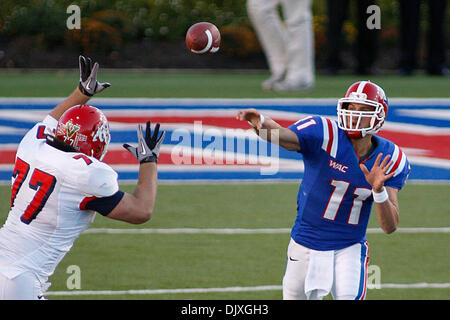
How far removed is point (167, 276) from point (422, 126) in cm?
521

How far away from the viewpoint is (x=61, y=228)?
4434mm

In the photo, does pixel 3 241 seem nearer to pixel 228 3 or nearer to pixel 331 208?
pixel 331 208

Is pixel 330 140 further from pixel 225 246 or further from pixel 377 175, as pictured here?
pixel 225 246

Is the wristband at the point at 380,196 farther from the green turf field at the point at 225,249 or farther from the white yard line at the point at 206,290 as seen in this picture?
the white yard line at the point at 206,290

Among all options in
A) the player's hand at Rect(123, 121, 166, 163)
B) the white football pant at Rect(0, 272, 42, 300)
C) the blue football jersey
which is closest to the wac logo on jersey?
the blue football jersey

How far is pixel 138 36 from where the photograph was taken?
1706 cm

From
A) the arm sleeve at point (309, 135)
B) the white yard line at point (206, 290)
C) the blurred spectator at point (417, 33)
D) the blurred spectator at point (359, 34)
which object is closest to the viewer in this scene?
the arm sleeve at point (309, 135)

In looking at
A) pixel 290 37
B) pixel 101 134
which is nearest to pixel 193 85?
pixel 290 37

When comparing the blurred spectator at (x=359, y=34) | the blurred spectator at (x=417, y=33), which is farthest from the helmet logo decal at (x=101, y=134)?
the blurred spectator at (x=417, y=33)

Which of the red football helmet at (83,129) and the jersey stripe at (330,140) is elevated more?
the red football helmet at (83,129)

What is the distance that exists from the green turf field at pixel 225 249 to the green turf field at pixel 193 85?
5.94 ft

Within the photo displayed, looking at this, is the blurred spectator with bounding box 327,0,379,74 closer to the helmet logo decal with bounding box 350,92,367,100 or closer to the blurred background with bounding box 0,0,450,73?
the blurred background with bounding box 0,0,450,73

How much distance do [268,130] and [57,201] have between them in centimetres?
131

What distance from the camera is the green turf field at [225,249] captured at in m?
6.68
